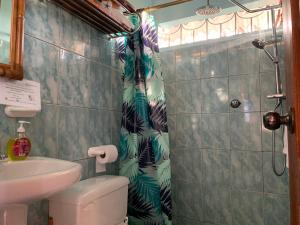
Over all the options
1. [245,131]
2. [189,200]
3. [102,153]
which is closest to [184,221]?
[189,200]

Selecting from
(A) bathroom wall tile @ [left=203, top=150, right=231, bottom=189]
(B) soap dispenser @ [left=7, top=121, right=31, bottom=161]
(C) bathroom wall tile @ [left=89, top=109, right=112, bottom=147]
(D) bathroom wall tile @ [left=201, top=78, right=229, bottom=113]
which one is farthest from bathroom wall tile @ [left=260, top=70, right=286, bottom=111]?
(B) soap dispenser @ [left=7, top=121, right=31, bottom=161]

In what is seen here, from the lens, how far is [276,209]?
180 cm

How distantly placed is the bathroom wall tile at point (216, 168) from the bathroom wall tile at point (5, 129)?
1.52 metres

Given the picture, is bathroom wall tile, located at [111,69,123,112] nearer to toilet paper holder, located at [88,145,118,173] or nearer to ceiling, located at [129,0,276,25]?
toilet paper holder, located at [88,145,118,173]

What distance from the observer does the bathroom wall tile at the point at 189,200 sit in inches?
82.4

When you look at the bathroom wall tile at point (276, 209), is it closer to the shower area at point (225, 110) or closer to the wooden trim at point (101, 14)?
the shower area at point (225, 110)

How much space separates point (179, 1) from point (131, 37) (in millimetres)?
454

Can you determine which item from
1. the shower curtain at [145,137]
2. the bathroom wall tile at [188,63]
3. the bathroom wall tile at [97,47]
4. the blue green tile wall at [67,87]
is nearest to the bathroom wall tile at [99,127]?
the blue green tile wall at [67,87]

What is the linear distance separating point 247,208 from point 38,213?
1548 mm

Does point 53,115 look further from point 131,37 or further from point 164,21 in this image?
point 164,21

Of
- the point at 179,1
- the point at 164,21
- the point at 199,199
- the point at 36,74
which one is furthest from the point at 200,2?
the point at 199,199

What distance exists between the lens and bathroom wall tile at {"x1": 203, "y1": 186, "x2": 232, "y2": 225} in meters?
1.97

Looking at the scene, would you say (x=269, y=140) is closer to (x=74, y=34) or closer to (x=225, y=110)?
(x=225, y=110)

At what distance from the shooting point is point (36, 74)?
4.19 ft
